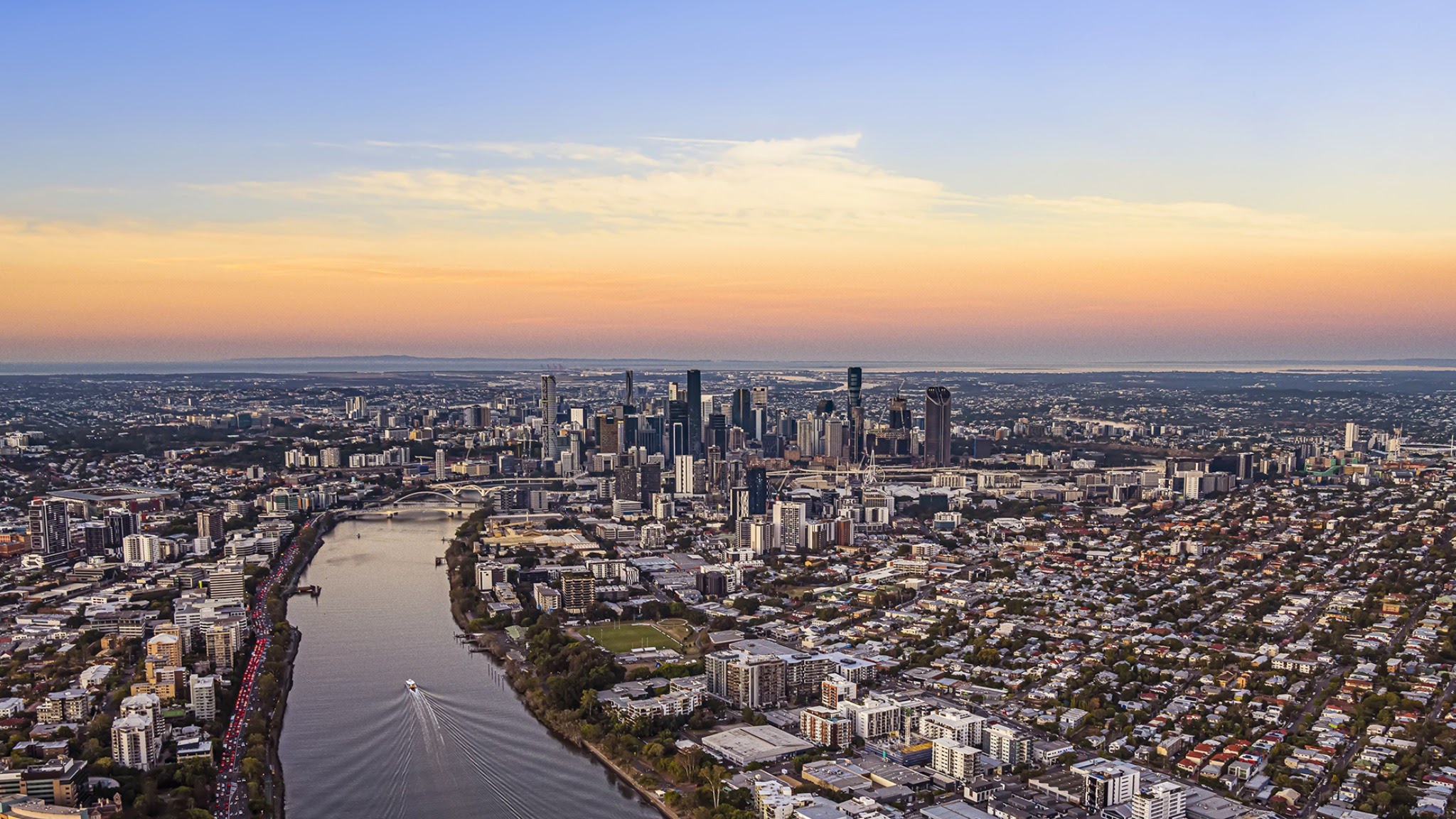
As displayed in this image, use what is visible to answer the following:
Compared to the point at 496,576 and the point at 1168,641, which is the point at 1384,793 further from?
the point at 496,576

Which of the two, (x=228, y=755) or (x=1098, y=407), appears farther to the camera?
(x=1098, y=407)

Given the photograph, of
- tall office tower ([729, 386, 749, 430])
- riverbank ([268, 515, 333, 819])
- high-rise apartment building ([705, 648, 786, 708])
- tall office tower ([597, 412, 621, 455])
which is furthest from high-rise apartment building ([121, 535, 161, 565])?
tall office tower ([729, 386, 749, 430])

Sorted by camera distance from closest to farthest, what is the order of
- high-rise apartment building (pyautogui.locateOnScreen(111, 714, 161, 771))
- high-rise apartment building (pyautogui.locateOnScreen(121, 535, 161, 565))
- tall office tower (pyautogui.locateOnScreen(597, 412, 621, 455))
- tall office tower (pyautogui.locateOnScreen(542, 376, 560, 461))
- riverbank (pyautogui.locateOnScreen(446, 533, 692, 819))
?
high-rise apartment building (pyautogui.locateOnScreen(111, 714, 161, 771)) → riverbank (pyautogui.locateOnScreen(446, 533, 692, 819)) → high-rise apartment building (pyautogui.locateOnScreen(121, 535, 161, 565)) → tall office tower (pyautogui.locateOnScreen(597, 412, 621, 455)) → tall office tower (pyautogui.locateOnScreen(542, 376, 560, 461))

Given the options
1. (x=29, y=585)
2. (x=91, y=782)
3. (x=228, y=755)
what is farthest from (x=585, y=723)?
(x=29, y=585)

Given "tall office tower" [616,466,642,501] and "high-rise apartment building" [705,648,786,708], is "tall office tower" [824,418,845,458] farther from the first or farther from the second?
"high-rise apartment building" [705,648,786,708]

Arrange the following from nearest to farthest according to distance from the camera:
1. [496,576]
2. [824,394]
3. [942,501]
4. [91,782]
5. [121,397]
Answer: [91,782] < [496,576] < [942,501] < [121,397] < [824,394]

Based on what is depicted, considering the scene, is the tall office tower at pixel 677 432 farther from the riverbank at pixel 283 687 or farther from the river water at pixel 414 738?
the river water at pixel 414 738

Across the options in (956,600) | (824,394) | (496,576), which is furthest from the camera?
(824,394)

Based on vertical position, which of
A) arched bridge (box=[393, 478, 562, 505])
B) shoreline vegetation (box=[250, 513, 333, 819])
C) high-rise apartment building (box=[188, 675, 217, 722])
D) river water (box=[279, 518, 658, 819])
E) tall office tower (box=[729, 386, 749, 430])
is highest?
tall office tower (box=[729, 386, 749, 430])
